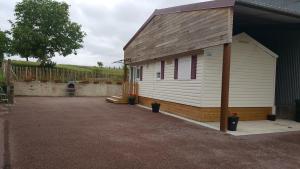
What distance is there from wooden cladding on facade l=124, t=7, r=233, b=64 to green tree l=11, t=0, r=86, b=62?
361 inches

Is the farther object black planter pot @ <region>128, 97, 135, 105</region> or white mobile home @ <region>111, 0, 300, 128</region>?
black planter pot @ <region>128, 97, 135, 105</region>

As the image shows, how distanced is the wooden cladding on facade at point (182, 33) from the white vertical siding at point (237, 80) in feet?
2.77

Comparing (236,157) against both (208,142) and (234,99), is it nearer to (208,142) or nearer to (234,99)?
(208,142)

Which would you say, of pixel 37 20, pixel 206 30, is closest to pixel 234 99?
pixel 206 30

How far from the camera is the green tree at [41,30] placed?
22.1 meters

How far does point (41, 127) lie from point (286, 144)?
691 cm

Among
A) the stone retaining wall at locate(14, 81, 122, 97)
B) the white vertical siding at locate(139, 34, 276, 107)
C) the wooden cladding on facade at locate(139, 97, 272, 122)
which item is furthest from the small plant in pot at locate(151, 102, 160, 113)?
the stone retaining wall at locate(14, 81, 122, 97)

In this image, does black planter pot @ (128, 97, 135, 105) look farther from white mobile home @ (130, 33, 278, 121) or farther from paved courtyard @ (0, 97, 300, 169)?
paved courtyard @ (0, 97, 300, 169)

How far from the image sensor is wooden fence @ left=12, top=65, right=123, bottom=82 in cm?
1903

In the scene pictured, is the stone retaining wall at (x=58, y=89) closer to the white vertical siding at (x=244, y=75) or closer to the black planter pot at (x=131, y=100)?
the black planter pot at (x=131, y=100)

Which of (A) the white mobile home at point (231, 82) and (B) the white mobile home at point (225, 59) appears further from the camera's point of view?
(A) the white mobile home at point (231, 82)

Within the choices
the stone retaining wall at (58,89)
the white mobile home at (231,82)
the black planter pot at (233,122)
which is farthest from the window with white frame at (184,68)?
the stone retaining wall at (58,89)

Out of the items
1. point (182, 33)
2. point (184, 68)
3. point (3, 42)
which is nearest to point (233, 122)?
point (184, 68)

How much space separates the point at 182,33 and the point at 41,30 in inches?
631
